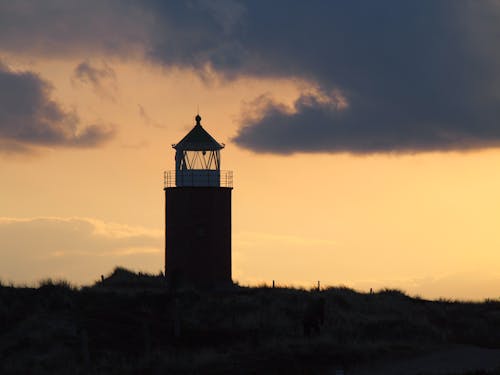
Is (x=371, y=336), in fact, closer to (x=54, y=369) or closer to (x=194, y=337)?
(x=194, y=337)

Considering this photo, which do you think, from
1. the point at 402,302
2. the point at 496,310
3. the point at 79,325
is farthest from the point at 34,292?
the point at 496,310

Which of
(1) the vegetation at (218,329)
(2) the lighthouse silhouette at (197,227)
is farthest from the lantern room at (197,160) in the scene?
(1) the vegetation at (218,329)

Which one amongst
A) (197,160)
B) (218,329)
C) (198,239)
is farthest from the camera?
(197,160)

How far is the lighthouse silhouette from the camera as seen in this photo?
5272cm

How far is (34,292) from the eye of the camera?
46344mm

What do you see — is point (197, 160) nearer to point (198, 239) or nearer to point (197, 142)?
point (197, 142)

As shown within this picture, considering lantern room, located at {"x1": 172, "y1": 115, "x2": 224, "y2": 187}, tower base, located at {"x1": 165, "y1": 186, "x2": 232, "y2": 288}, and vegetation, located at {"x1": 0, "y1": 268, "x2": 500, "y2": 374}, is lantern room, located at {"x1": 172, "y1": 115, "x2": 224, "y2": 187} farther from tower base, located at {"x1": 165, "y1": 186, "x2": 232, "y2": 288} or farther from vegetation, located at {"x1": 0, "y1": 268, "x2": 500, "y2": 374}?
vegetation, located at {"x1": 0, "y1": 268, "x2": 500, "y2": 374}

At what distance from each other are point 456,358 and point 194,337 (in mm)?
10455

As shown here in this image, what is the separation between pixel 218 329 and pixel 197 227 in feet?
31.4

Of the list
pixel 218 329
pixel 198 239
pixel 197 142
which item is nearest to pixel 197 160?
pixel 197 142

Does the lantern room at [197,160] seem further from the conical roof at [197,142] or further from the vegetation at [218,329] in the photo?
the vegetation at [218,329]

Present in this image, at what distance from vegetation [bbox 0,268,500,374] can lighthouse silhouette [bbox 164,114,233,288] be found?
1.31 m

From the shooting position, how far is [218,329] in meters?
44.2

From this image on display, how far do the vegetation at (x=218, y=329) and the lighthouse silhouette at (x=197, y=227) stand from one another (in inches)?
51.5
